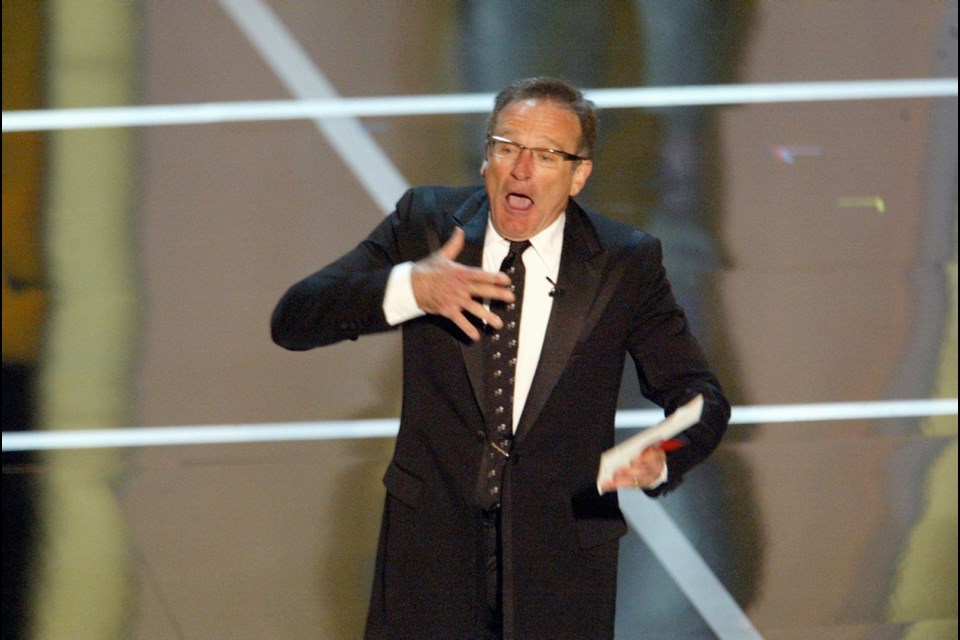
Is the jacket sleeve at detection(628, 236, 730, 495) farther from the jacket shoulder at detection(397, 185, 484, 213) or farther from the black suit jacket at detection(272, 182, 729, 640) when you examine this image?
the jacket shoulder at detection(397, 185, 484, 213)

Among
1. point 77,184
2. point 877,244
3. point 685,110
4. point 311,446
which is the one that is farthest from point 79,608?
point 877,244

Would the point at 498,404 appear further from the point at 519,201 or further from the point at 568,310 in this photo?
the point at 519,201

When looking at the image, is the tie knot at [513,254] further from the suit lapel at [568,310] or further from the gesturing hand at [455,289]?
the gesturing hand at [455,289]

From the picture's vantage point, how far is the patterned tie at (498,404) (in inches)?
78.1

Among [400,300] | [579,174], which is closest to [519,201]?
[579,174]

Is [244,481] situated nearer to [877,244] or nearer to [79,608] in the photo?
[79,608]

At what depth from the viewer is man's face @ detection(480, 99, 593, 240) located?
2.01 metres

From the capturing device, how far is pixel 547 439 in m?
2.00

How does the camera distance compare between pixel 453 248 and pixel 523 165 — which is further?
pixel 523 165

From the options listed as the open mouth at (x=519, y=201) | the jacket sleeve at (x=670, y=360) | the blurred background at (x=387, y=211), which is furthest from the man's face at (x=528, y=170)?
the blurred background at (x=387, y=211)

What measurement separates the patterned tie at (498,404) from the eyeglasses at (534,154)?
0.82 feet

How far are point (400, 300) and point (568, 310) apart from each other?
31 centimetres

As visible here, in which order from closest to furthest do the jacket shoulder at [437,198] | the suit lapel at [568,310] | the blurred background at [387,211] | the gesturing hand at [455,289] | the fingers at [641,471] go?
the gesturing hand at [455,289] < the fingers at [641,471] < the suit lapel at [568,310] < the jacket shoulder at [437,198] < the blurred background at [387,211]

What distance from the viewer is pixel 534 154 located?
2014 mm
